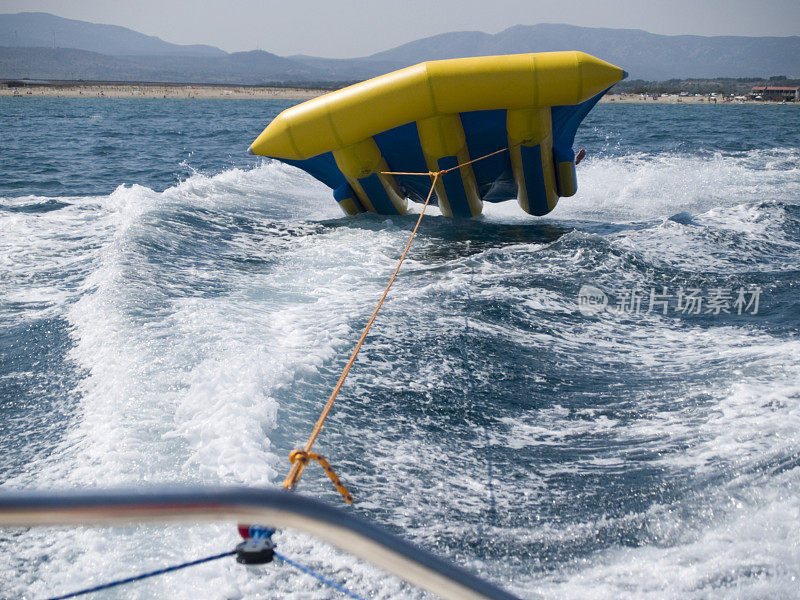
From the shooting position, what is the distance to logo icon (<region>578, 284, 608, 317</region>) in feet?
13.2

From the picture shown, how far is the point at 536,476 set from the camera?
229cm

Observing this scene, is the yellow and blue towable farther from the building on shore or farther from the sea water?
the building on shore

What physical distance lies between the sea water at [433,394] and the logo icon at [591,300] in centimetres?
2

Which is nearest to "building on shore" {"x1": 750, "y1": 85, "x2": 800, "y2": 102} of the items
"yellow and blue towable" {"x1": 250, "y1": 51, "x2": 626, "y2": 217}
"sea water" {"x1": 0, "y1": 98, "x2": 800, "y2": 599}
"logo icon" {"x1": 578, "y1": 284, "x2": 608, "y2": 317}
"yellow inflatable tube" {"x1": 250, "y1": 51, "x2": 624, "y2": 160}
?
"sea water" {"x1": 0, "y1": 98, "x2": 800, "y2": 599}

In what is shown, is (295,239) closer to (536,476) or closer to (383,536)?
(536,476)

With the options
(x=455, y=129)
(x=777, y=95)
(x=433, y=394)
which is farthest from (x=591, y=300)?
(x=777, y=95)

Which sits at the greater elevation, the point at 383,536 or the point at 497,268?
the point at 383,536

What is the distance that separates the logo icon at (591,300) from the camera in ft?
13.2

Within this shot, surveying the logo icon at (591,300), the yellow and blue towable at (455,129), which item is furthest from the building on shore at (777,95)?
the logo icon at (591,300)

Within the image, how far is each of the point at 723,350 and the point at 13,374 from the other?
345 cm

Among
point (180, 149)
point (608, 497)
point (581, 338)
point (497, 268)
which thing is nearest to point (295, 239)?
point (497, 268)

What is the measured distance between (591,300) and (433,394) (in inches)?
68.5

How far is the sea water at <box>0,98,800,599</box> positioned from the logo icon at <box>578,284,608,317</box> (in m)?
0.02

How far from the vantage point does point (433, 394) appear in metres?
2.88
